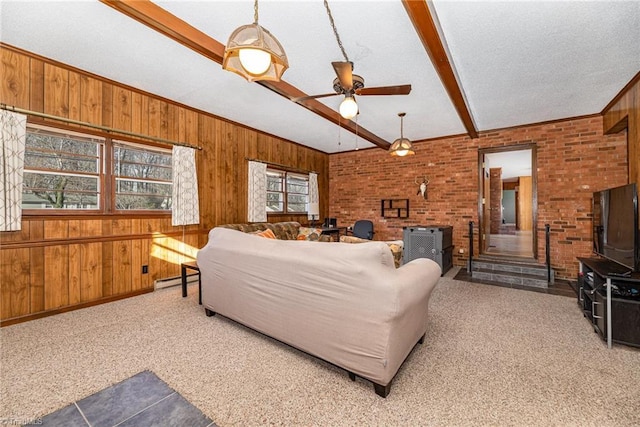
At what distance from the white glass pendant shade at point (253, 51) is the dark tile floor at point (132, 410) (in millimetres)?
2069

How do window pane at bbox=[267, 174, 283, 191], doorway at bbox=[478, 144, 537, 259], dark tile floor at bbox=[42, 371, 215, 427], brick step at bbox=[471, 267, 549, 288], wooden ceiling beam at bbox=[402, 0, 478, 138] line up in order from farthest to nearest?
window pane at bbox=[267, 174, 283, 191] → doorway at bbox=[478, 144, 537, 259] → brick step at bbox=[471, 267, 549, 288] → wooden ceiling beam at bbox=[402, 0, 478, 138] → dark tile floor at bbox=[42, 371, 215, 427]

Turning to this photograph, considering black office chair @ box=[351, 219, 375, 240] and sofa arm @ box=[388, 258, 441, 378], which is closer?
sofa arm @ box=[388, 258, 441, 378]

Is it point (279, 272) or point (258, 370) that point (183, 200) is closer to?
point (279, 272)

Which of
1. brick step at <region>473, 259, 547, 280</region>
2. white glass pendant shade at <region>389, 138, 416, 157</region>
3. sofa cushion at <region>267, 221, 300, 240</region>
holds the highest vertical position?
white glass pendant shade at <region>389, 138, 416, 157</region>

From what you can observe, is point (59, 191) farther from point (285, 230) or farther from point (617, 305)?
point (617, 305)

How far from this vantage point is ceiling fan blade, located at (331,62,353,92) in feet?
6.71

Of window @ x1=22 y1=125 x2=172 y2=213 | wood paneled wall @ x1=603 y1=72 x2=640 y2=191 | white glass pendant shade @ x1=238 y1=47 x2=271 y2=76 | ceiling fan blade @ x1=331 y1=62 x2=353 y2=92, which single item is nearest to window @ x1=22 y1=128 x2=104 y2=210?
window @ x1=22 y1=125 x2=172 y2=213

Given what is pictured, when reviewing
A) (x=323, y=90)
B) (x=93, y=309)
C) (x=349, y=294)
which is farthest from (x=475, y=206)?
(x=93, y=309)

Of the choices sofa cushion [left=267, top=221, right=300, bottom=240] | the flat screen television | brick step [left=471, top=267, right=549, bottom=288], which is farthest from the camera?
sofa cushion [left=267, top=221, right=300, bottom=240]

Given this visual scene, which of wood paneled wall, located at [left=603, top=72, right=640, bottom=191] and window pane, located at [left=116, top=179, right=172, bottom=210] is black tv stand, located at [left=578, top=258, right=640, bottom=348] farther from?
window pane, located at [left=116, top=179, right=172, bottom=210]

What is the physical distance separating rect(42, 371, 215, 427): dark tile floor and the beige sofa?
0.76 m

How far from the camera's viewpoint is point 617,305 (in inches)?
85.6

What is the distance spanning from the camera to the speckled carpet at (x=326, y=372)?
1.50 meters

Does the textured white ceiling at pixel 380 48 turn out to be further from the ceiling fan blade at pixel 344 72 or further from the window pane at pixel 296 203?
the window pane at pixel 296 203
